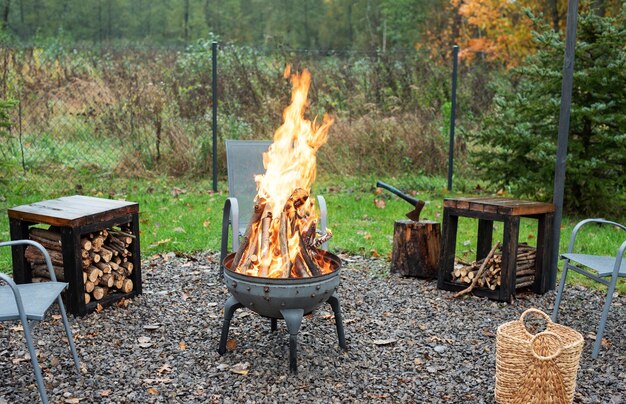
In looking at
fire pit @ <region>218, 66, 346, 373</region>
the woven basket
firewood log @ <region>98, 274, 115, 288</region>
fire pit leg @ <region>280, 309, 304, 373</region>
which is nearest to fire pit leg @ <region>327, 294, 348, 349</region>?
fire pit @ <region>218, 66, 346, 373</region>

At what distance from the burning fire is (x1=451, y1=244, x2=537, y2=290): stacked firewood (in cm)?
139

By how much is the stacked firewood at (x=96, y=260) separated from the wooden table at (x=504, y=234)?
2.17 metres

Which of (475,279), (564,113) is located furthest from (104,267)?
(564,113)

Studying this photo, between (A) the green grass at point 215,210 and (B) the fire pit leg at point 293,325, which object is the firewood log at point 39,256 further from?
(B) the fire pit leg at point 293,325

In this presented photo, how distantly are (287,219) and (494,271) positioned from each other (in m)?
1.75

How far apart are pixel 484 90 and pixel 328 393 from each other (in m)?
8.39

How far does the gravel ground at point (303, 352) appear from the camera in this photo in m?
3.11

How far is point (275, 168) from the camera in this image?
3791 millimetres

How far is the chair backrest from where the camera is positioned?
514 cm

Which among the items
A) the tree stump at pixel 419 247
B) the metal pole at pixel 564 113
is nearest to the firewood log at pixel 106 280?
the tree stump at pixel 419 247

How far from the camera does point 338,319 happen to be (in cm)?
355

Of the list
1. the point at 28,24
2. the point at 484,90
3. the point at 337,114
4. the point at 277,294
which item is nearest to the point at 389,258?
the point at 277,294

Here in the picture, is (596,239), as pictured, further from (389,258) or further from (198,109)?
(198,109)

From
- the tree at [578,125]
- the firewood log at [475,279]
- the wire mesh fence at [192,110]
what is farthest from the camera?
the wire mesh fence at [192,110]
